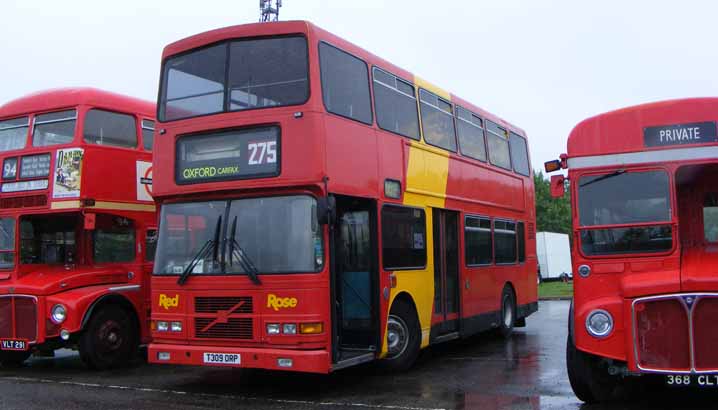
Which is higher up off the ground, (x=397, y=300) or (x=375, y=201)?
(x=375, y=201)

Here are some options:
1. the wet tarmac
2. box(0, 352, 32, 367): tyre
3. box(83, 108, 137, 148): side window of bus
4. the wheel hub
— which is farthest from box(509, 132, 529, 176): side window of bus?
box(0, 352, 32, 367): tyre

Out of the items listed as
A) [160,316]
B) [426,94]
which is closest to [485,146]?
[426,94]

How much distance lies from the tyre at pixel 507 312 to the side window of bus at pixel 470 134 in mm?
2891

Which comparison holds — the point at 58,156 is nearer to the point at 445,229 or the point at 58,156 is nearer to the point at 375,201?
the point at 375,201

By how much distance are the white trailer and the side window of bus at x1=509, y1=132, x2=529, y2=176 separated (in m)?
27.7

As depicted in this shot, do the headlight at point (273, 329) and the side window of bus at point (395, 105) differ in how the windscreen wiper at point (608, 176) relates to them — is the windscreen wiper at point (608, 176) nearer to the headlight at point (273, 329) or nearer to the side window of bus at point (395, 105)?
the side window of bus at point (395, 105)

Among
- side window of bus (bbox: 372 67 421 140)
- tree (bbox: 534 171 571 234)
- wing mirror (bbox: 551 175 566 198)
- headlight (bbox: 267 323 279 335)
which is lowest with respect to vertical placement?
headlight (bbox: 267 323 279 335)

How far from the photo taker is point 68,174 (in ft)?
41.0

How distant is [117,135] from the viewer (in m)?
13.3

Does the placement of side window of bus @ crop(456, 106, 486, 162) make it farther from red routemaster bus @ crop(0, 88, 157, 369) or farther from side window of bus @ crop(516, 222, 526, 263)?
red routemaster bus @ crop(0, 88, 157, 369)

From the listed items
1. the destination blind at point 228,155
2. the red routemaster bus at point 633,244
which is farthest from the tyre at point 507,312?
the destination blind at point 228,155

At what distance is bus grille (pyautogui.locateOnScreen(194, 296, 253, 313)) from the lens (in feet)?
31.1

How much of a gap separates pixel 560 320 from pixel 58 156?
13.0 meters

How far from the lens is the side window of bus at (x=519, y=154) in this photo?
1684 centimetres
